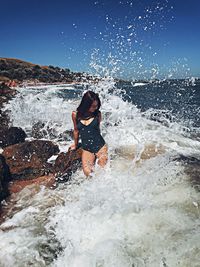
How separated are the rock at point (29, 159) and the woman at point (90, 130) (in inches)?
66.4

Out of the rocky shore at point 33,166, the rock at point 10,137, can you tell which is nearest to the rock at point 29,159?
the rocky shore at point 33,166

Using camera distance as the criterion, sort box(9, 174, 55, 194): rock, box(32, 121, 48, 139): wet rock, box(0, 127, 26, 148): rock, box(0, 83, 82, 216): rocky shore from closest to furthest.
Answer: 1. box(9, 174, 55, 194): rock
2. box(0, 83, 82, 216): rocky shore
3. box(0, 127, 26, 148): rock
4. box(32, 121, 48, 139): wet rock

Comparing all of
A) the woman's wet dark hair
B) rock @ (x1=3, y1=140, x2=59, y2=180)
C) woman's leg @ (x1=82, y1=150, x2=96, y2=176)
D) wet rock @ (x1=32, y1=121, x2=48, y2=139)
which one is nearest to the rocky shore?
rock @ (x1=3, y1=140, x2=59, y2=180)

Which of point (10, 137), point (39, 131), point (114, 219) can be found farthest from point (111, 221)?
point (39, 131)

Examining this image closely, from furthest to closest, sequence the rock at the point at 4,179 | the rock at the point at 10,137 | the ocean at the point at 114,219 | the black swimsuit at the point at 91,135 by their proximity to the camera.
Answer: the rock at the point at 10,137 < the rock at the point at 4,179 < the black swimsuit at the point at 91,135 < the ocean at the point at 114,219

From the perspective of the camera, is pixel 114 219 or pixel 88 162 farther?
pixel 88 162

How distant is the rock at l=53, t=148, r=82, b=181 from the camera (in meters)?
6.55

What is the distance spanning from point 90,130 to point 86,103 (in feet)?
1.70

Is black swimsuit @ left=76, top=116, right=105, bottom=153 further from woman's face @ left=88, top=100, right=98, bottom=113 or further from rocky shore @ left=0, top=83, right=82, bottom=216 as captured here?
rocky shore @ left=0, top=83, right=82, bottom=216

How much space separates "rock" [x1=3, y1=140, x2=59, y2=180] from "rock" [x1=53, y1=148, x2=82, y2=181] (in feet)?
0.89

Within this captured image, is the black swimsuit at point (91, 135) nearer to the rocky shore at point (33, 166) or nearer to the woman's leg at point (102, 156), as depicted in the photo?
the woman's leg at point (102, 156)

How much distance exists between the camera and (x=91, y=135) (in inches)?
216

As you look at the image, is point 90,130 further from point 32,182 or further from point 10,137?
point 10,137

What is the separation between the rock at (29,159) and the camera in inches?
268
